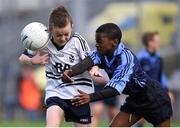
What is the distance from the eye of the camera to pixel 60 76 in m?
11.2

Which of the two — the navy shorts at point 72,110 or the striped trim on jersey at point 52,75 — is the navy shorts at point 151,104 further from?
the striped trim on jersey at point 52,75

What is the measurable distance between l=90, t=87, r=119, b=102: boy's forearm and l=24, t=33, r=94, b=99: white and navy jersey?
0.83 m

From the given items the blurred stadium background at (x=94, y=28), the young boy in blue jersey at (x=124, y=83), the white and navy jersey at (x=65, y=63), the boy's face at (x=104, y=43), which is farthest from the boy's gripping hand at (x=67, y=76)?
the blurred stadium background at (x=94, y=28)

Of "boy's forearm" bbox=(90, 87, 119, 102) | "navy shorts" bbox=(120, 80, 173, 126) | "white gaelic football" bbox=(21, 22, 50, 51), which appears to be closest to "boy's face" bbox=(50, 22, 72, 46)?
"white gaelic football" bbox=(21, 22, 50, 51)

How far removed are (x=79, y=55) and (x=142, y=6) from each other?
A: 35.8 ft

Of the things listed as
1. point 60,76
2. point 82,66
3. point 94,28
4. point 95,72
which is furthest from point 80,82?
point 94,28

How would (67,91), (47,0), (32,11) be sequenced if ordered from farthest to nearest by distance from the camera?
1. (32,11)
2. (47,0)
3. (67,91)

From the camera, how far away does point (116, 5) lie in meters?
22.7

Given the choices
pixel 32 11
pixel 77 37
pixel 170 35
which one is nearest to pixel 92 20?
pixel 170 35

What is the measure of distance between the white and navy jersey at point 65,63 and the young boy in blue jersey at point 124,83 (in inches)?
12.4

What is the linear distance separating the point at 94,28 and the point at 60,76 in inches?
426

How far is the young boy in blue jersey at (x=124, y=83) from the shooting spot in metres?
10.5

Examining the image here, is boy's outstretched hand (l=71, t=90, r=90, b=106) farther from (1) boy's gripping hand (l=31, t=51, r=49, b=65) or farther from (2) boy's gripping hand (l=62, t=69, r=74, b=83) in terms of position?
(1) boy's gripping hand (l=31, t=51, r=49, b=65)

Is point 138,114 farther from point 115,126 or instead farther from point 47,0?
point 47,0
